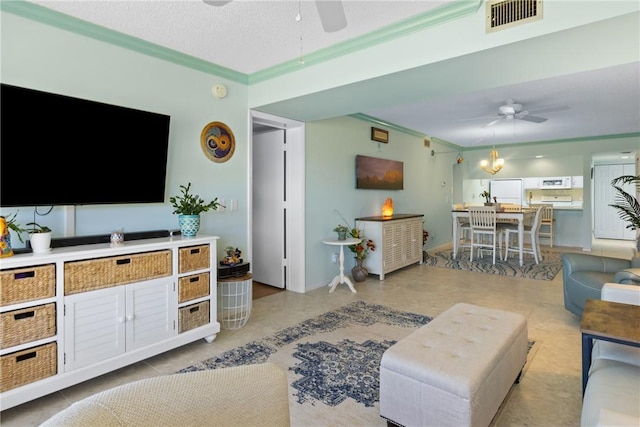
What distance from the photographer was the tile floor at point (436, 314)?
1.96 m

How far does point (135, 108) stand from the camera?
9.02 ft

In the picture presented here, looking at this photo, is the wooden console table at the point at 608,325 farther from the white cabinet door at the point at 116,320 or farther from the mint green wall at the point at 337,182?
the mint green wall at the point at 337,182

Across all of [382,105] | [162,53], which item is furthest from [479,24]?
[162,53]

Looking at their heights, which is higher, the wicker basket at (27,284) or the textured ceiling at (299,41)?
the textured ceiling at (299,41)

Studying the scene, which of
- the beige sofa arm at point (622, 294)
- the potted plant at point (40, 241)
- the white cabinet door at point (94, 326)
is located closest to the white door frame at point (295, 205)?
the white cabinet door at point (94, 326)

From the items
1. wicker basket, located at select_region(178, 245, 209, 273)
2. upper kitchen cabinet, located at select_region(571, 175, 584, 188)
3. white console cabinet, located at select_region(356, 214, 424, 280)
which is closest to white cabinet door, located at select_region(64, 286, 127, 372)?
wicker basket, located at select_region(178, 245, 209, 273)

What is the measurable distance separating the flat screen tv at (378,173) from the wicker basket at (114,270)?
129 inches

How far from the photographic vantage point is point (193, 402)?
87 centimetres

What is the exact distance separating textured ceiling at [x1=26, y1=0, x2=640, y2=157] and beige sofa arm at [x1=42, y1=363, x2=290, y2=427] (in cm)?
217

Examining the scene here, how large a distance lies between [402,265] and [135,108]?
4.15 m

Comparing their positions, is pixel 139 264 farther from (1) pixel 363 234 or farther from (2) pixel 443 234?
(2) pixel 443 234

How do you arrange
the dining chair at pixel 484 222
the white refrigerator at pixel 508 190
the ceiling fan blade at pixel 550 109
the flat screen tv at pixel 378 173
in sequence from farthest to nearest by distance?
1. the white refrigerator at pixel 508 190
2. the dining chair at pixel 484 222
3. the flat screen tv at pixel 378 173
4. the ceiling fan blade at pixel 550 109

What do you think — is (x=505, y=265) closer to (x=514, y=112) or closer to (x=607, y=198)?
(x=514, y=112)

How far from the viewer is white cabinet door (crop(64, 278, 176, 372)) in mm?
2096
